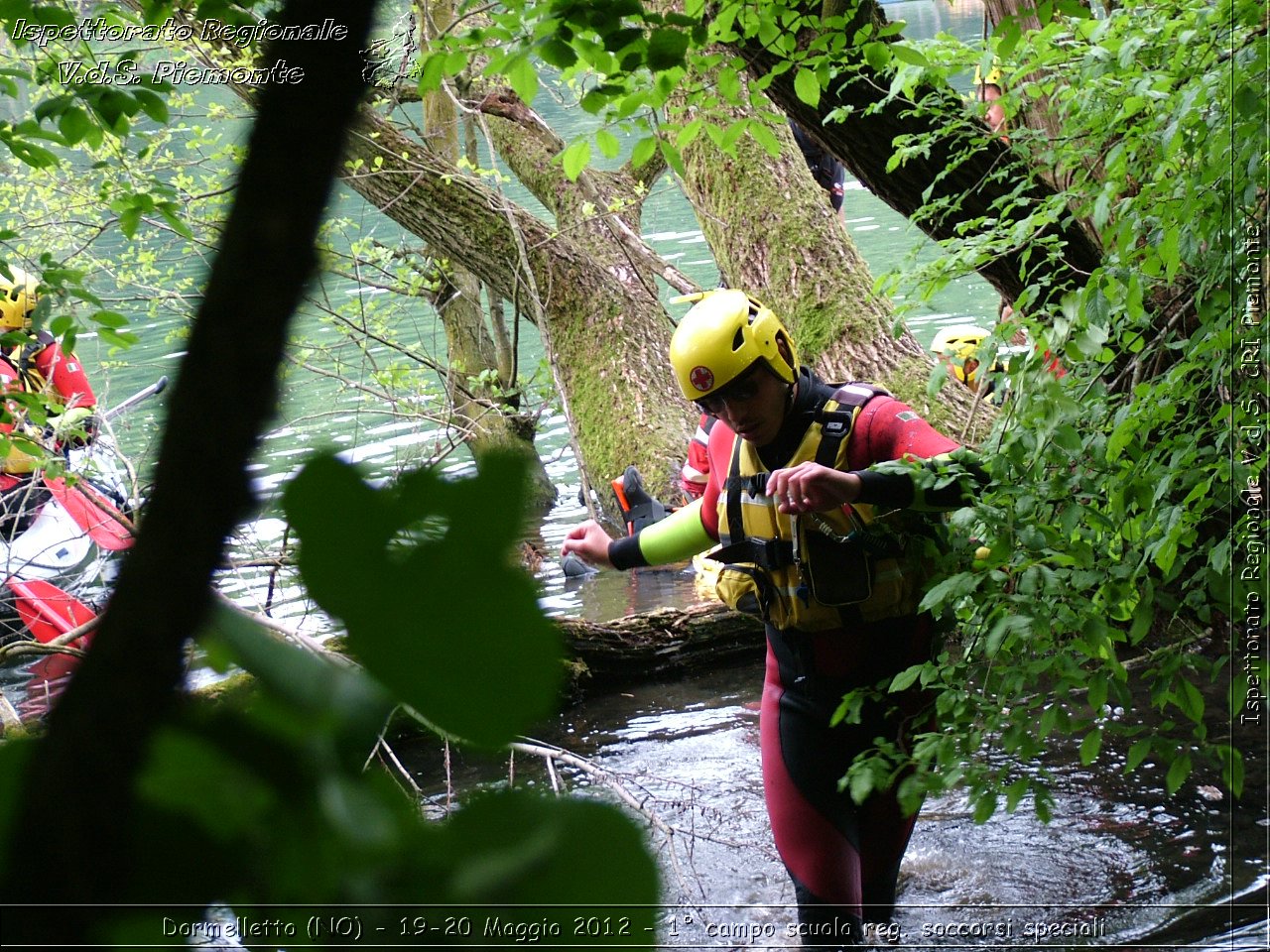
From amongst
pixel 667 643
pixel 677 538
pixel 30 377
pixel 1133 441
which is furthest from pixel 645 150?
pixel 667 643

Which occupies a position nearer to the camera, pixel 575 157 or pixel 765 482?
pixel 575 157

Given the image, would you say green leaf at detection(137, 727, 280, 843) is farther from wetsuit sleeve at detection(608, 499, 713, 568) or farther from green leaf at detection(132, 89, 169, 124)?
wetsuit sleeve at detection(608, 499, 713, 568)

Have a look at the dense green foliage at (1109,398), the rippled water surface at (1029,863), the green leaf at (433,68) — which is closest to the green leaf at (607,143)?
the dense green foliage at (1109,398)

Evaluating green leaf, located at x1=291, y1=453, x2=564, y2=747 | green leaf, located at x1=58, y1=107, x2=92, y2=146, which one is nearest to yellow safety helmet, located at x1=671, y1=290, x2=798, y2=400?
green leaf, located at x1=58, y1=107, x2=92, y2=146

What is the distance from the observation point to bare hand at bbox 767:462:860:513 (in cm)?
286

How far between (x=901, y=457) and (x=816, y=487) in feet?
0.80

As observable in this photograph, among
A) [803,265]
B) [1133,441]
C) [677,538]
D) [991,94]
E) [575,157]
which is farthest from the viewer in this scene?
[803,265]

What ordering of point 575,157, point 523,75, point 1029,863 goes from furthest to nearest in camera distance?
1. point 1029,863
2. point 575,157
3. point 523,75

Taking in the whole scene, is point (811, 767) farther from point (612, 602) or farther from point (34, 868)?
point (612, 602)

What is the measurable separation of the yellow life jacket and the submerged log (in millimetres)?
3164

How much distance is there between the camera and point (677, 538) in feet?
12.7

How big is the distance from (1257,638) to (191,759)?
2.94 metres

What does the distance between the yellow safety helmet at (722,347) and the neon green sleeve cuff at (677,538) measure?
518 mm

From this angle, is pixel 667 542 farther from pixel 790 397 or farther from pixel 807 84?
pixel 807 84
